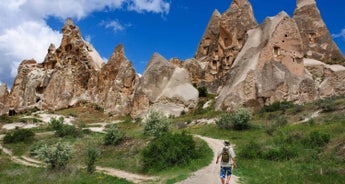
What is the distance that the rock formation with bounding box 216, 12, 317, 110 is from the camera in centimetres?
2961

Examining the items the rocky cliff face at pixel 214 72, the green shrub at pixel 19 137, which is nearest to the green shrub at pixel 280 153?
the rocky cliff face at pixel 214 72

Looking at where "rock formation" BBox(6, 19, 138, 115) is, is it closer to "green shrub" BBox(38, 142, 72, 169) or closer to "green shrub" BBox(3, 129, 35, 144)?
"green shrub" BBox(3, 129, 35, 144)

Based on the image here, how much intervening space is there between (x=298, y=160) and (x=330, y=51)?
40.5m

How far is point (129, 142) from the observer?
19859mm

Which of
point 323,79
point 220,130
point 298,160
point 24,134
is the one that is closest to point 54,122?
point 24,134

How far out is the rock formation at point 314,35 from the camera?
46.9 m

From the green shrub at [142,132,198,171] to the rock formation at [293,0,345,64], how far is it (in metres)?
37.2

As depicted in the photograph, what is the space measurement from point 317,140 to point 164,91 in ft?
82.9

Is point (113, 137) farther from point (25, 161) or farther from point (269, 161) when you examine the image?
point (269, 161)

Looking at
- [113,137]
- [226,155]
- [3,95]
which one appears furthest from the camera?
[3,95]

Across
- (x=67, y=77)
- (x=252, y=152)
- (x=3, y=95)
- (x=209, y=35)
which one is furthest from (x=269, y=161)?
(x=3, y=95)

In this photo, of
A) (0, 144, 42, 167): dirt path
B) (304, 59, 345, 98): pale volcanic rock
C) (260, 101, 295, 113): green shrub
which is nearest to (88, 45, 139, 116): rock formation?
(260, 101, 295, 113): green shrub

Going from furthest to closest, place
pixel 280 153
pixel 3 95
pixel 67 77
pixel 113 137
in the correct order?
1. pixel 3 95
2. pixel 67 77
3. pixel 113 137
4. pixel 280 153

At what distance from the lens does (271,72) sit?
30.1m
